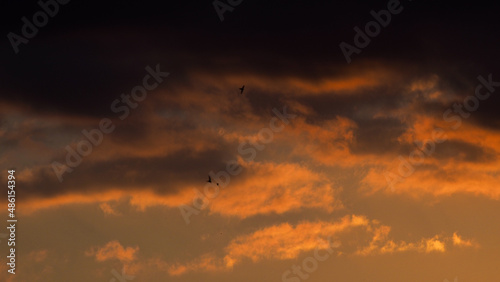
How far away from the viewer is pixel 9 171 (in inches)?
1800

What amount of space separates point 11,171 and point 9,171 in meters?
0.92

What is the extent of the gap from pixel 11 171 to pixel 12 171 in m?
0.11

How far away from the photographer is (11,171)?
45094 mm

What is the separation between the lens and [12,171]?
45.1 m

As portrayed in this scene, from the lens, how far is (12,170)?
45.1 meters

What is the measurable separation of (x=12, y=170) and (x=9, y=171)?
107 cm

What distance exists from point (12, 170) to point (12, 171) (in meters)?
0.15

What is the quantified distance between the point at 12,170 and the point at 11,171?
0.65 ft
